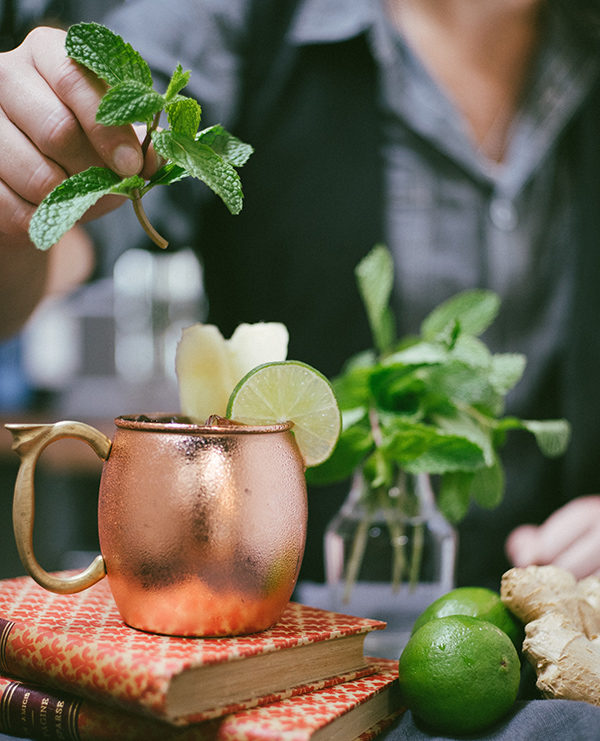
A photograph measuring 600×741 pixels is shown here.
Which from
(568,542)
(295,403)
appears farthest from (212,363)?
(568,542)

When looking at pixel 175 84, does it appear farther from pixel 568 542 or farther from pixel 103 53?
pixel 568 542

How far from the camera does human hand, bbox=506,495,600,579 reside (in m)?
0.82

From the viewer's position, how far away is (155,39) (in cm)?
114

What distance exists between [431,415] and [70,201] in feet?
1.21

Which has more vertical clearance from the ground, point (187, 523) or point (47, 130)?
point (47, 130)

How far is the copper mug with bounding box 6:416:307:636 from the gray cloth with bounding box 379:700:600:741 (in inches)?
4.6

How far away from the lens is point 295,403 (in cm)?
51

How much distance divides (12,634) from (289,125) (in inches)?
40.9

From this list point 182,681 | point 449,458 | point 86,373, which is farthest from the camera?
point 86,373

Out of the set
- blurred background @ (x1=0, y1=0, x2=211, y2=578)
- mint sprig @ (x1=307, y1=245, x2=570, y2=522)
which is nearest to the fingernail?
mint sprig @ (x1=307, y1=245, x2=570, y2=522)

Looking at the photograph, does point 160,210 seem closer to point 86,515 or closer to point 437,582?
point 437,582

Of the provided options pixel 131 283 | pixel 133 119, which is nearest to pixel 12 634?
pixel 133 119

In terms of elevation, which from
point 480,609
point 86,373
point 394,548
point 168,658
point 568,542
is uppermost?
point 168,658

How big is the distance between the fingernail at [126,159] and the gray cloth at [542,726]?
39cm
